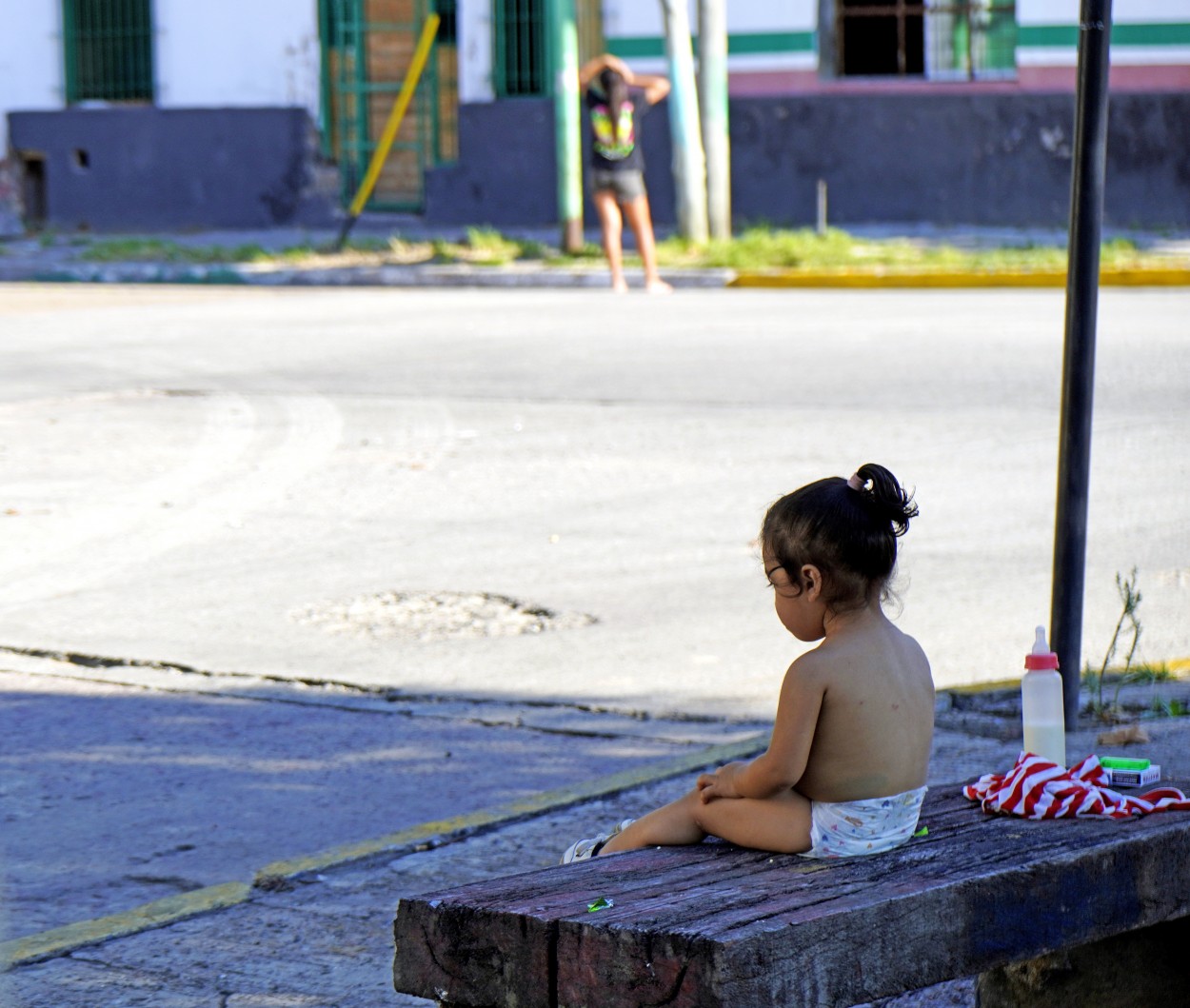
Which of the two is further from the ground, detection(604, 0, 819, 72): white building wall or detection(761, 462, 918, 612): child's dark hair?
detection(604, 0, 819, 72): white building wall

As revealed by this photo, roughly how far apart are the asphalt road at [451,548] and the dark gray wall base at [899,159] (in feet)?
26.5

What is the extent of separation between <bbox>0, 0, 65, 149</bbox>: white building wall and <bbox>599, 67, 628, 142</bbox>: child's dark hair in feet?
35.4

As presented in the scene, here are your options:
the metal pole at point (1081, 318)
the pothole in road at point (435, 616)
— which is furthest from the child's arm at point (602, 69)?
the metal pole at point (1081, 318)

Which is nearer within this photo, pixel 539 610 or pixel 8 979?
pixel 8 979

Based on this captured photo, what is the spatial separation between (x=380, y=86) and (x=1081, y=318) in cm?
1958

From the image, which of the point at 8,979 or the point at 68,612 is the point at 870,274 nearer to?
the point at 68,612

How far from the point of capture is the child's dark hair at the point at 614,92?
52.7ft

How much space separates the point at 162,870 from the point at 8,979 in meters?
0.68

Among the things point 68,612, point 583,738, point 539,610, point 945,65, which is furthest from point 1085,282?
point 945,65

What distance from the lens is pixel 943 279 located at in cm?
1666

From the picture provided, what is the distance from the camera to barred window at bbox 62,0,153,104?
952 inches

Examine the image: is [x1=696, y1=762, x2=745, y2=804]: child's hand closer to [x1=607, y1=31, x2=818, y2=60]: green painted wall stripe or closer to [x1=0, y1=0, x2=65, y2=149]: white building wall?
[x1=607, y1=31, x2=818, y2=60]: green painted wall stripe

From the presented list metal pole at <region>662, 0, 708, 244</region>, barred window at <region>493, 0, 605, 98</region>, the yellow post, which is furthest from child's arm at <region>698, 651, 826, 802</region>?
barred window at <region>493, 0, 605, 98</region>

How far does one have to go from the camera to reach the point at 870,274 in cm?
1695
